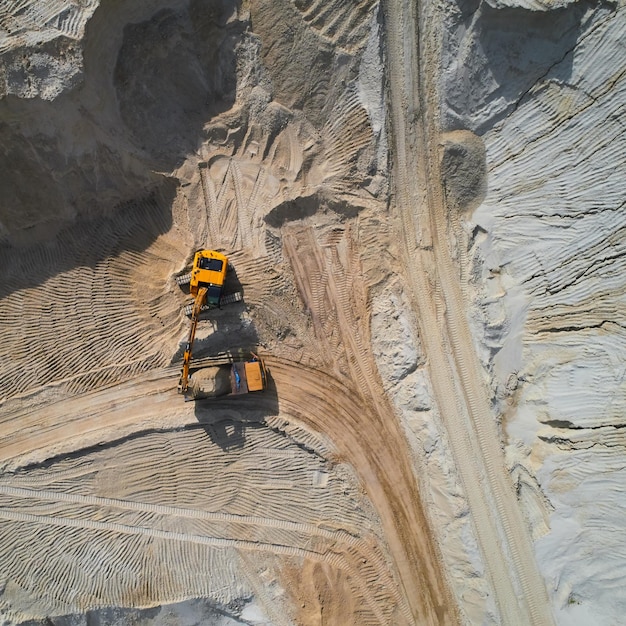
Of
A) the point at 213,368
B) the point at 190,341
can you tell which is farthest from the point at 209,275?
the point at 213,368

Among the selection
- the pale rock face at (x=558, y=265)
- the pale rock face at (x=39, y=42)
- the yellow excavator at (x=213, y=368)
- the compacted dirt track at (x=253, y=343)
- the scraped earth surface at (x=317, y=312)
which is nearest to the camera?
the pale rock face at (x=558, y=265)

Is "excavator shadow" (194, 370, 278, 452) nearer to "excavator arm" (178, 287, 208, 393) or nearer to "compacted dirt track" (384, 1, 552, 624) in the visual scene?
"excavator arm" (178, 287, 208, 393)

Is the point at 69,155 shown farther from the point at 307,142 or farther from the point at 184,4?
the point at 307,142

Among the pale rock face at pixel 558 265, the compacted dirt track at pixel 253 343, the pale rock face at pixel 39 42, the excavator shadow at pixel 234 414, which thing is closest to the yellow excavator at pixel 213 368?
the excavator shadow at pixel 234 414

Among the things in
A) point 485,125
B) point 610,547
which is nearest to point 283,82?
point 485,125

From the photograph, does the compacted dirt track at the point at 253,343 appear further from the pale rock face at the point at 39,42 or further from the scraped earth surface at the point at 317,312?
the pale rock face at the point at 39,42
